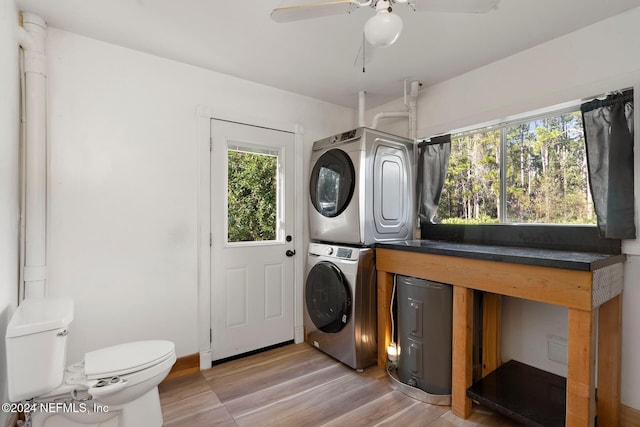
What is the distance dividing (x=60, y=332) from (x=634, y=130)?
10.4 feet

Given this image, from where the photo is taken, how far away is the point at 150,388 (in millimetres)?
1601

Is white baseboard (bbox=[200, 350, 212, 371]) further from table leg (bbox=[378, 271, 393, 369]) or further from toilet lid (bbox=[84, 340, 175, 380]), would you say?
table leg (bbox=[378, 271, 393, 369])

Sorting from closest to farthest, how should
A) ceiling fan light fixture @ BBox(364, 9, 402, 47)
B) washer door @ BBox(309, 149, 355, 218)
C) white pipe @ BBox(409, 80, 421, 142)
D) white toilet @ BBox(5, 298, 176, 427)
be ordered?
ceiling fan light fixture @ BBox(364, 9, 402, 47), white toilet @ BBox(5, 298, 176, 427), washer door @ BBox(309, 149, 355, 218), white pipe @ BBox(409, 80, 421, 142)

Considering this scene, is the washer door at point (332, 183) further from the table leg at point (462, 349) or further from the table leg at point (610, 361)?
the table leg at point (610, 361)

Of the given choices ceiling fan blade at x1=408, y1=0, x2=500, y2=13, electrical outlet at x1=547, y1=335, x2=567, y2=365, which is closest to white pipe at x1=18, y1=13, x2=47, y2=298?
ceiling fan blade at x1=408, y1=0, x2=500, y2=13

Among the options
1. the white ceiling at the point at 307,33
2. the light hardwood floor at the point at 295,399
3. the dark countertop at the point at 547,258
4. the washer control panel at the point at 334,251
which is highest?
the white ceiling at the point at 307,33

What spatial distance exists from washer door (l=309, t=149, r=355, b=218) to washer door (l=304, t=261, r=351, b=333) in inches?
19.4

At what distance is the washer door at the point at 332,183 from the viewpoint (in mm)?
2416

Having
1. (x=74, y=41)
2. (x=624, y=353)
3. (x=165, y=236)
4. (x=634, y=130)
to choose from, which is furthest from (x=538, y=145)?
(x=74, y=41)

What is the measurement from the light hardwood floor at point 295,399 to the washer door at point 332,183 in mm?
1279

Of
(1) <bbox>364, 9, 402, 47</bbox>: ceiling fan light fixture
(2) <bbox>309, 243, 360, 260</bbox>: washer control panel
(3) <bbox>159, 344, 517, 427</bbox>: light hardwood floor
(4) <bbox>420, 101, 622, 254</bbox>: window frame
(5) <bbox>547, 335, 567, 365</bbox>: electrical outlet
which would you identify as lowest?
(3) <bbox>159, 344, 517, 427</bbox>: light hardwood floor

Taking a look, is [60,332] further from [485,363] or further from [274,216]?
[485,363]

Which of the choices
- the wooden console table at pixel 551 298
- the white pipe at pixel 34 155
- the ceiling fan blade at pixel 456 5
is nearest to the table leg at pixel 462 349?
the wooden console table at pixel 551 298

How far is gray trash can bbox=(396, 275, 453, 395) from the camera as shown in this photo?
6.29ft
